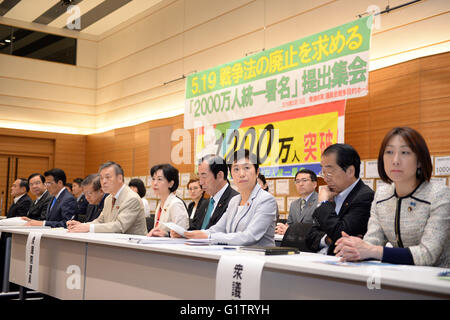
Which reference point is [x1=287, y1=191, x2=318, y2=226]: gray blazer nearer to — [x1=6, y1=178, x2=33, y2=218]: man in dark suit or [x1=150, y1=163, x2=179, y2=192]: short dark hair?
[x1=150, y1=163, x2=179, y2=192]: short dark hair

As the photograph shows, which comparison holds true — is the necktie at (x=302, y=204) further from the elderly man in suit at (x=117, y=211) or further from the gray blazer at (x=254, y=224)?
the gray blazer at (x=254, y=224)

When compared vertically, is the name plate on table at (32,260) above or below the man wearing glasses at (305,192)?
below

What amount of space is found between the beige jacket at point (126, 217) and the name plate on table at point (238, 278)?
200 centimetres

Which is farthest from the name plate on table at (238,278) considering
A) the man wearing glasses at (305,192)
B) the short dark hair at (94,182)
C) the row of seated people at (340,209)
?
the short dark hair at (94,182)

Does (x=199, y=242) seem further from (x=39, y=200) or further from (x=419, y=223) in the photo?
(x=39, y=200)

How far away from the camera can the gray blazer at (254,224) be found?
106 inches

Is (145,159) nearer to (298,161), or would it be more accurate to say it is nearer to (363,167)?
(298,161)

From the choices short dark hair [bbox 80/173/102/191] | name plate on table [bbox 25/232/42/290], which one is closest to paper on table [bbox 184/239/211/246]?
name plate on table [bbox 25/232/42/290]

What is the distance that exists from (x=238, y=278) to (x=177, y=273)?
1.79 ft

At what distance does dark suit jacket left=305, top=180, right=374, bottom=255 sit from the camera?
98.0 inches

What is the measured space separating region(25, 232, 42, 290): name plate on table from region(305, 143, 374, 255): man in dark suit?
6.61 ft

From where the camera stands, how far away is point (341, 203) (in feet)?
8.74
